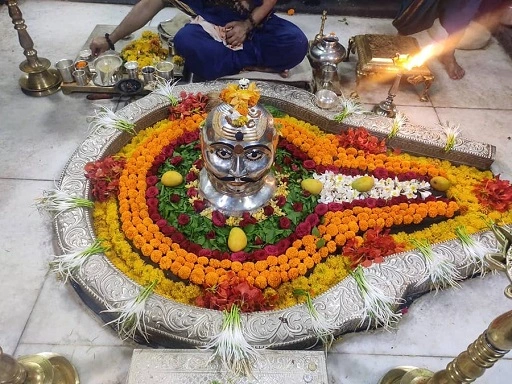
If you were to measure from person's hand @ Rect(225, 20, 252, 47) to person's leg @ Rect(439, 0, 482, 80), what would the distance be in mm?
2067

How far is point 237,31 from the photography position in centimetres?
349

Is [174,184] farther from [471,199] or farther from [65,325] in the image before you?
[471,199]

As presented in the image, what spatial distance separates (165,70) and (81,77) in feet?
2.31

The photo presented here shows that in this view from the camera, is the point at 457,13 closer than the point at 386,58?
No

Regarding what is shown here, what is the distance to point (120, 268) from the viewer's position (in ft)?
7.93

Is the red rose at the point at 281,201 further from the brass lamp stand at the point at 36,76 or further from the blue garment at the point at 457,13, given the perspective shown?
the blue garment at the point at 457,13

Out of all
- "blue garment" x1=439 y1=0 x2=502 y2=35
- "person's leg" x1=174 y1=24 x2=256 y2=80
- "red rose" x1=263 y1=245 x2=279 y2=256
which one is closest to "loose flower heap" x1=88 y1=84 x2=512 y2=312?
"red rose" x1=263 y1=245 x2=279 y2=256

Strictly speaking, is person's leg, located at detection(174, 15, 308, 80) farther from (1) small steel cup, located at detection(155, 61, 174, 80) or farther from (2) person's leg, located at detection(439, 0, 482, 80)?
(2) person's leg, located at detection(439, 0, 482, 80)

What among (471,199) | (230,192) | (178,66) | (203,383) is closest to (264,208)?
(230,192)

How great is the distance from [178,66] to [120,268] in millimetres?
2185

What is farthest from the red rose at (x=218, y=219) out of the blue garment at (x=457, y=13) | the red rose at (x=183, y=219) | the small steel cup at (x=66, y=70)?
the blue garment at (x=457, y=13)

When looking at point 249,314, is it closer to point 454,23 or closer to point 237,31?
point 237,31

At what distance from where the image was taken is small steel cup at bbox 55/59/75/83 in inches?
147

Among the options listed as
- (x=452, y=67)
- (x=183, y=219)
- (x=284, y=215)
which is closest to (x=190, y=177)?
(x=183, y=219)
